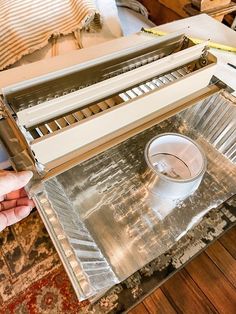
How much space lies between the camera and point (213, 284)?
2.67 feet

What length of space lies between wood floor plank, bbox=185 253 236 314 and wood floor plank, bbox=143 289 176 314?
0.38 ft

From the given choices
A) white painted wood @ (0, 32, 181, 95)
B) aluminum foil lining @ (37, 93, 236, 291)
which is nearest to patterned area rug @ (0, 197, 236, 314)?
aluminum foil lining @ (37, 93, 236, 291)

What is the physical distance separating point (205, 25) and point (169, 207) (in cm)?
66

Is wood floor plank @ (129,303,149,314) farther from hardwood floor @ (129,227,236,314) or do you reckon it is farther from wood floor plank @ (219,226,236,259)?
wood floor plank @ (219,226,236,259)

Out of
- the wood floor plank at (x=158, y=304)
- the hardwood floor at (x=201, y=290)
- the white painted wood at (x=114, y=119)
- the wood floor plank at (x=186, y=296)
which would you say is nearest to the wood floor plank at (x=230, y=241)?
the hardwood floor at (x=201, y=290)

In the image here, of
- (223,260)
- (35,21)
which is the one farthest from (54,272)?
(35,21)

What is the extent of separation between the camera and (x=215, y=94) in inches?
25.7

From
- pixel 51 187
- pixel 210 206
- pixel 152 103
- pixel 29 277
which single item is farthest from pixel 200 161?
pixel 29 277

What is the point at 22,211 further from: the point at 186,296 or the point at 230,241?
the point at 230,241

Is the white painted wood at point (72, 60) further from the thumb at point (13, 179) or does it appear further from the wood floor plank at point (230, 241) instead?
the wood floor plank at point (230, 241)

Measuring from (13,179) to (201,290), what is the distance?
2.22 ft

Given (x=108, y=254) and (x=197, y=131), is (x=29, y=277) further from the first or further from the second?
(x=197, y=131)

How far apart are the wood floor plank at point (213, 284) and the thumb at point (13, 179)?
2.04 ft

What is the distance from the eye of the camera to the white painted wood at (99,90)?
1.39ft
